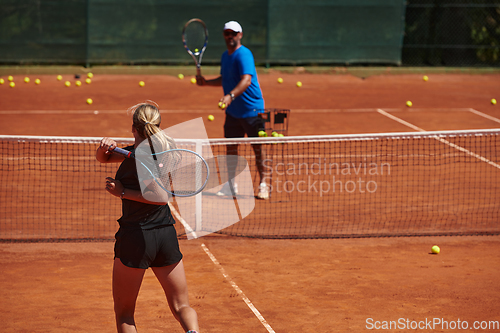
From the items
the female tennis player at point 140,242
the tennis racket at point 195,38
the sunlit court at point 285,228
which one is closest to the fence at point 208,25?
the sunlit court at point 285,228

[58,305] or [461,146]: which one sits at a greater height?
[461,146]

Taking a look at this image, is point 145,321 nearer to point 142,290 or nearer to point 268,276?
point 142,290

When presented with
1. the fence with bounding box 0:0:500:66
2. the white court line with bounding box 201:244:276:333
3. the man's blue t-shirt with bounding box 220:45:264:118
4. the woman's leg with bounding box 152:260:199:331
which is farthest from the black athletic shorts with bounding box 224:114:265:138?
the fence with bounding box 0:0:500:66

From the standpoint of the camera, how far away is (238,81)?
7371 mm

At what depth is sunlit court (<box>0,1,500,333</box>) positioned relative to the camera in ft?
15.4

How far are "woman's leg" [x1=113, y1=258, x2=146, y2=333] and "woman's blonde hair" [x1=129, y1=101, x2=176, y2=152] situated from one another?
29.2 inches

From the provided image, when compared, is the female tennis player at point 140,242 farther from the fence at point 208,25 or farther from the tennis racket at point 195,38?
the fence at point 208,25

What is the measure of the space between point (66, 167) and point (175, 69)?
30.1ft

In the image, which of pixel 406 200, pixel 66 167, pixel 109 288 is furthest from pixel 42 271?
pixel 406 200

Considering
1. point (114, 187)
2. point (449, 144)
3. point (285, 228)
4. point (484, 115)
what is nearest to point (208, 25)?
point (484, 115)

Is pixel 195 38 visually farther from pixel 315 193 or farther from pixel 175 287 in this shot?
pixel 175 287

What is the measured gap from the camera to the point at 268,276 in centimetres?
539

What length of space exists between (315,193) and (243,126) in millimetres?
1508

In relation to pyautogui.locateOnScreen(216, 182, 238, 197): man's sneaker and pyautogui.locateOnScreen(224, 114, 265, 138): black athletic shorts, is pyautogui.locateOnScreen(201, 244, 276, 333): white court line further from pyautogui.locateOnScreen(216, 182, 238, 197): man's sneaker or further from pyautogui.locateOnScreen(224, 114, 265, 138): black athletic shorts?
pyautogui.locateOnScreen(224, 114, 265, 138): black athletic shorts
